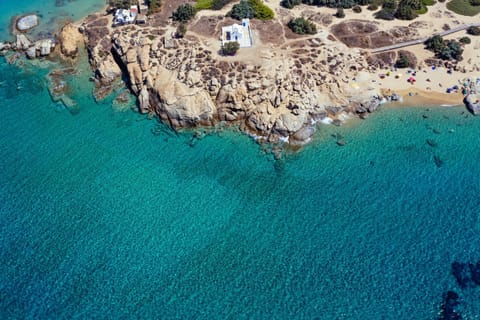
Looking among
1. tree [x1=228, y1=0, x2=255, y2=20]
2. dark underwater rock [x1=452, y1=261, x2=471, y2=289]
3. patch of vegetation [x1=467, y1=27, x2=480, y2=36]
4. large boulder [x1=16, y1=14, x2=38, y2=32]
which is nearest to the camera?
dark underwater rock [x1=452, y1=261, x2=471, y2=289]

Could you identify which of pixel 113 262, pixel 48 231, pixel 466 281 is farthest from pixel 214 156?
pixel 466 281

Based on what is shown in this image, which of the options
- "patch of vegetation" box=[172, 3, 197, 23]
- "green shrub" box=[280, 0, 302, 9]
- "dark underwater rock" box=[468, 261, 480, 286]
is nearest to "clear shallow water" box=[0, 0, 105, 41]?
"patch of vegetation" box=[172, 3, 197, 23]

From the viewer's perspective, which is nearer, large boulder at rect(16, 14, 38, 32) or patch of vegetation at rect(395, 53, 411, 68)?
patch of vegetation at rect(395, 53, 411, 68)

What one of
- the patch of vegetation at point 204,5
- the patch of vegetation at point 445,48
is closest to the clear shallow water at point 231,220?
the patch of vegetation at point 445,48

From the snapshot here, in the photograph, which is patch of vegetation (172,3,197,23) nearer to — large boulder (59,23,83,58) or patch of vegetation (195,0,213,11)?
patch of vegetation (195,0,213,11)

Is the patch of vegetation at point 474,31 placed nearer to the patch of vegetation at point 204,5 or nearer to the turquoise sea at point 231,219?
the turquoise sea at point 231,219
